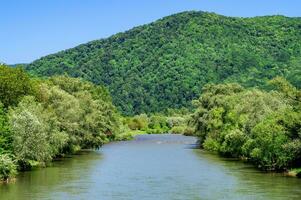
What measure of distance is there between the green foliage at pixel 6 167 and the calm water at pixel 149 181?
1305mm

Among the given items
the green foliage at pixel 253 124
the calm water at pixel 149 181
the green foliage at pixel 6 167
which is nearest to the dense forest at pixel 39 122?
the green foliage at pixel 6 167

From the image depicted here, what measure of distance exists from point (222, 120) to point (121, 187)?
5537cm

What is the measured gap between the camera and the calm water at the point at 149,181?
2274 inches

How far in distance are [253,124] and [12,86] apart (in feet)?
119

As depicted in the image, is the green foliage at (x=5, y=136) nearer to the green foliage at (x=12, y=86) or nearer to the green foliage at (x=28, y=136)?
the green foliage at (x=28, y=136)

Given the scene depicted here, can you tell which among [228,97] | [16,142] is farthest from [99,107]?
[16,142]

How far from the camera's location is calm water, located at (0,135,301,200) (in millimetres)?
57750

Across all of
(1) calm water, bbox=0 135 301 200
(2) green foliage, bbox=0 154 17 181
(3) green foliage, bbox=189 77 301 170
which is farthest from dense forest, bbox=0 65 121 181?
(3) green foliage, bbox=189 77 301 170

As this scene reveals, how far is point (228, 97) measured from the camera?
12212 cm

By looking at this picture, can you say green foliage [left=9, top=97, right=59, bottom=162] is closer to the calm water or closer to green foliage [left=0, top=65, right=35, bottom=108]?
the calm water

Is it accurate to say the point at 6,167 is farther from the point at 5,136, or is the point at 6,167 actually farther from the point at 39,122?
the point at 39,122

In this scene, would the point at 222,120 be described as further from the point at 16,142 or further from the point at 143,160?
the point at 16,142

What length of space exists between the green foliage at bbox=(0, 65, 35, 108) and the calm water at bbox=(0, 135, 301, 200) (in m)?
11.5

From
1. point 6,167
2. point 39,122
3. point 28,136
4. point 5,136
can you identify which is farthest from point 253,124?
point 6,167
